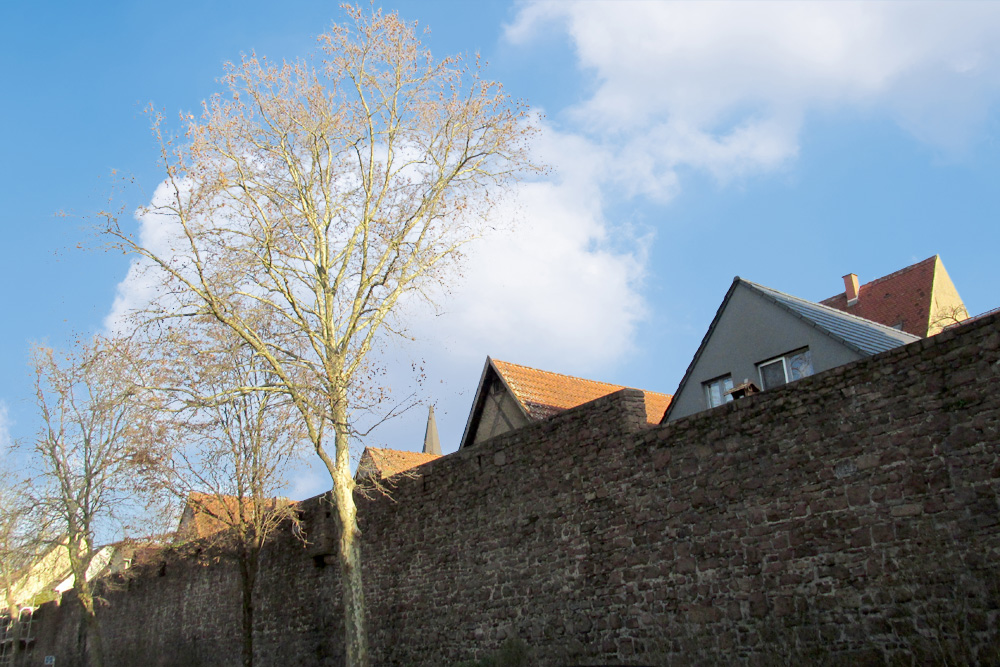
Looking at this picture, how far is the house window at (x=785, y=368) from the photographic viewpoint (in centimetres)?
1619

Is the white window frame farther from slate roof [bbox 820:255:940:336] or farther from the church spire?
the church spire

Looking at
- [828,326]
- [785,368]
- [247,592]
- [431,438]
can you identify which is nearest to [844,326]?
[828,326]

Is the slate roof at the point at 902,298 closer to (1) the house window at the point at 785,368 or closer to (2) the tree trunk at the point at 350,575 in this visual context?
(1) the house window at the point at 785,368

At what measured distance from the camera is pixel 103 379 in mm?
20766

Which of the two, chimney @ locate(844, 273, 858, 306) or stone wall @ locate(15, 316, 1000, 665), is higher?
chimney @ locate(844, 273, 858, 306)

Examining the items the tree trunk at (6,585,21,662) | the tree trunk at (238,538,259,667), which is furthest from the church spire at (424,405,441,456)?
the tree trunk at (238,538,259,667)

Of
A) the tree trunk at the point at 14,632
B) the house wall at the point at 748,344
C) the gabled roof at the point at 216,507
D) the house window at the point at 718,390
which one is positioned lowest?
the tree trunk at the point at 14,632

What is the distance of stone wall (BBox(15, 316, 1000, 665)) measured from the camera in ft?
25.1

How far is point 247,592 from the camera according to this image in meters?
17.5

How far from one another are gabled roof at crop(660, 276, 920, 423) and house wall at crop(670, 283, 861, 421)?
0.37ft

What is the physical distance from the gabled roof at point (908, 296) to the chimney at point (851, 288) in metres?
0.14

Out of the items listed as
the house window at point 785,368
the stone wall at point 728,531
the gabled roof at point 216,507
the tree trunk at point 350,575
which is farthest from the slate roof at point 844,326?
the gabled roof at point 216,507

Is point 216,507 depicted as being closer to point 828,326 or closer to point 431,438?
point 828,326

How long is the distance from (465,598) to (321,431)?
12.5 ft
